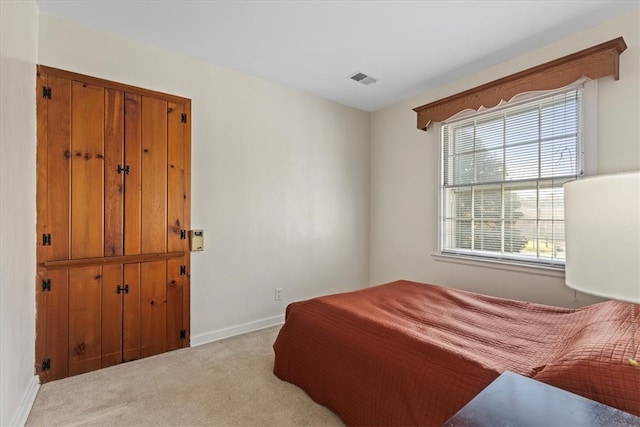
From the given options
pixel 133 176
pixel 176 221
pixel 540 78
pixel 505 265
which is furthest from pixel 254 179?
pixel 540 78

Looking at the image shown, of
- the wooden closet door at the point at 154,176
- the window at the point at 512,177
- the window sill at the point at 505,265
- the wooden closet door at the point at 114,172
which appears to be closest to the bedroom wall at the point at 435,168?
the window sill at the point at 505,265

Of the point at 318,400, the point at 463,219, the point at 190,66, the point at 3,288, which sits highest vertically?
the point at 190,66

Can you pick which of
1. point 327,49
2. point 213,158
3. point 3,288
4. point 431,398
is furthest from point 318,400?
point 327,49

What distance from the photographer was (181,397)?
78.5 inches

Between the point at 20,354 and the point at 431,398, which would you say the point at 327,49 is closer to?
the point at 431,398

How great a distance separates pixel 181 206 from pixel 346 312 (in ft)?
5.86

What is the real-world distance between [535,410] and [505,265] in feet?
7.25

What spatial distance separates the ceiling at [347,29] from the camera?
2.15m

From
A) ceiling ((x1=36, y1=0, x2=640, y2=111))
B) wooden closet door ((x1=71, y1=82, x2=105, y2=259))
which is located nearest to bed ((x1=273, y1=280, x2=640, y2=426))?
wooden closet door ((x1=71, y1=82, x2=105, y2=259))

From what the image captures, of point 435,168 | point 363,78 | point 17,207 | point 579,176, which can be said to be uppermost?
point 363,78

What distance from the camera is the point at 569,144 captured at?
2502 millimetres

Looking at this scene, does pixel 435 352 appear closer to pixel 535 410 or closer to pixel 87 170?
pixel 535 410

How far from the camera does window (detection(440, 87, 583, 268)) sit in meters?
2.54

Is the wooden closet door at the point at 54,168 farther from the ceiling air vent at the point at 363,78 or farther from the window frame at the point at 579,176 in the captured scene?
the window frame at the point at 579,176
